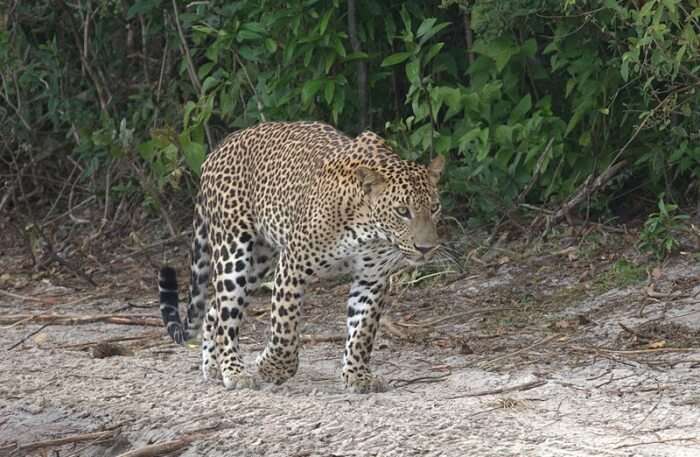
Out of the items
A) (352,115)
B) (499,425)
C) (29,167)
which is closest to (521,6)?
(352,115)

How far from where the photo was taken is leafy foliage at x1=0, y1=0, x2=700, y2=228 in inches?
360

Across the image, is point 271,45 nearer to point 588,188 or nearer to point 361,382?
point 588,188

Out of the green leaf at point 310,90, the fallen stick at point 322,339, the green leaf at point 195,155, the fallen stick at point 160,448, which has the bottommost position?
the fallen stick at point 322,339

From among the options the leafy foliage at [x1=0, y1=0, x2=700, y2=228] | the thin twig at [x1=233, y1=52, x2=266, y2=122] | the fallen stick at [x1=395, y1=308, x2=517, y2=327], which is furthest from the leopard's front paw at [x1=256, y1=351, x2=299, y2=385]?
the thin twig at [x1=233, y1=52, x2=266, y2=122]

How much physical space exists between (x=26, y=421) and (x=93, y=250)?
4.70 metres

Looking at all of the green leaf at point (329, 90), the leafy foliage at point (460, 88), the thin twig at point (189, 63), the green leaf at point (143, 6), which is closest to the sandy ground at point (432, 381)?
the leafy foliage at point (460, 88)

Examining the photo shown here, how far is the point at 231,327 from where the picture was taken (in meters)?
7.32

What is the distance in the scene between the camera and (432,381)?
7238 millimetres

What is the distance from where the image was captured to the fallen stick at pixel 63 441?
6641mm

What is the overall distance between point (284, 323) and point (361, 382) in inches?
17.9

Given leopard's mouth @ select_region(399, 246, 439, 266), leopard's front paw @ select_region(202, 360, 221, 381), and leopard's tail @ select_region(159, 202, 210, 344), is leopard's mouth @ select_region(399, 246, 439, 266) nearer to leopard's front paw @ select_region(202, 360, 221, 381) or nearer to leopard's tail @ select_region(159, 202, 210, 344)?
leopard's front paw @ select_region(202, 360, 221, 381)

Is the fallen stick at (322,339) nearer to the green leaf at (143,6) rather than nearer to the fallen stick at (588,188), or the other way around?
the fallen stick at (588,188)

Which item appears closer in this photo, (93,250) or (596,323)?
→ (596,323)

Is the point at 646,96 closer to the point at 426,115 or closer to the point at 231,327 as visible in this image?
the point at 426,115
